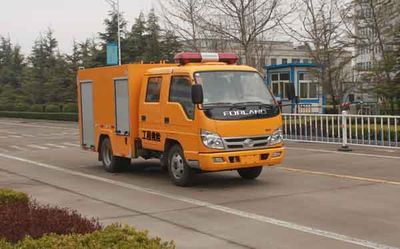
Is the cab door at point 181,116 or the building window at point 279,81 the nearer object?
the cab door at point 181,116

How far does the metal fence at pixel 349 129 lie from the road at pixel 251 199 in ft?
2.15

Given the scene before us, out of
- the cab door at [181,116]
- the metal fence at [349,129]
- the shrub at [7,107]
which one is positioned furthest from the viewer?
the shrub at [7,107]

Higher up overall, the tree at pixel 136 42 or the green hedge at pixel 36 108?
the tree at pixel 136 42

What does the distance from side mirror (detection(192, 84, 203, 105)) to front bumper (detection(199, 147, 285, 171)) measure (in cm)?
93

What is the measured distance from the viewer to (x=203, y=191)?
34.9 ft

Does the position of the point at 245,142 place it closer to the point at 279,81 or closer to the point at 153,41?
the point at 279,81

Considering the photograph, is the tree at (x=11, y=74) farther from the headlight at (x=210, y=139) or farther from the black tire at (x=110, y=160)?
the headlight at (x=210, y=139)

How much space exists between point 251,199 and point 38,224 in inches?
183

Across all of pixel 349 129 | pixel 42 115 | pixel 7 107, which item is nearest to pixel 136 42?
pixel 42 115

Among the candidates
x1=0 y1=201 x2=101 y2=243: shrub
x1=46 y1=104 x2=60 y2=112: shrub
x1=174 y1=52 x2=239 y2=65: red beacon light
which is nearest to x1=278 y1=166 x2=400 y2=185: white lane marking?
x1=174 y1=52 x2=239 y2=65: red beacon light

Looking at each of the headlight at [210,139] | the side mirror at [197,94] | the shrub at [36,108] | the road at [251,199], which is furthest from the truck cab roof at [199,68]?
the shrub at [36,108]

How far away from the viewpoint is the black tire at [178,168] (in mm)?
11016

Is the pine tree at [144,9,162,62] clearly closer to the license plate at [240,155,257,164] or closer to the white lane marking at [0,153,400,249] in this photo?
the white lane marking at [0,153,400,249]

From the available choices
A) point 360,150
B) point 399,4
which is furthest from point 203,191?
point 399,4
